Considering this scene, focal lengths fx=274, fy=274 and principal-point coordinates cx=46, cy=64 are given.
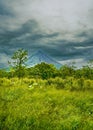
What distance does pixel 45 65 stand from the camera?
344 feet

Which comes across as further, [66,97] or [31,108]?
[66,97]

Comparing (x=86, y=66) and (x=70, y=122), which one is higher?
(x=86, y=66)

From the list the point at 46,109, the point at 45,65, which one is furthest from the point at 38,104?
the point at 45,65

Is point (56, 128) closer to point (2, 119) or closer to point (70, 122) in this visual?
point (70, 122)

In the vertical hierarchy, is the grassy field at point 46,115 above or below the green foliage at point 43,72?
below

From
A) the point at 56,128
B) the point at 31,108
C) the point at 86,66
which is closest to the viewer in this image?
the point at 56,128

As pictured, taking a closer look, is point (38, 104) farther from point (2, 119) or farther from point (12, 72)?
point (12, 72)

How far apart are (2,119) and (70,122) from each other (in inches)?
118

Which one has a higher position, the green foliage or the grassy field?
the green foliage

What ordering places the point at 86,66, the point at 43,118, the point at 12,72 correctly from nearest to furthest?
the point at 43,118 → the point at 86,66 → the point at 12,72

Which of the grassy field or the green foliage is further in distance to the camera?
the green foliage

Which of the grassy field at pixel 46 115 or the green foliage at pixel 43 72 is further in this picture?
the green foliage at pixel 43 72

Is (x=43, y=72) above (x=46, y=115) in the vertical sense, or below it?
above

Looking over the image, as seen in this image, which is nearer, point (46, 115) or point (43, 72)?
point (46, 115)
